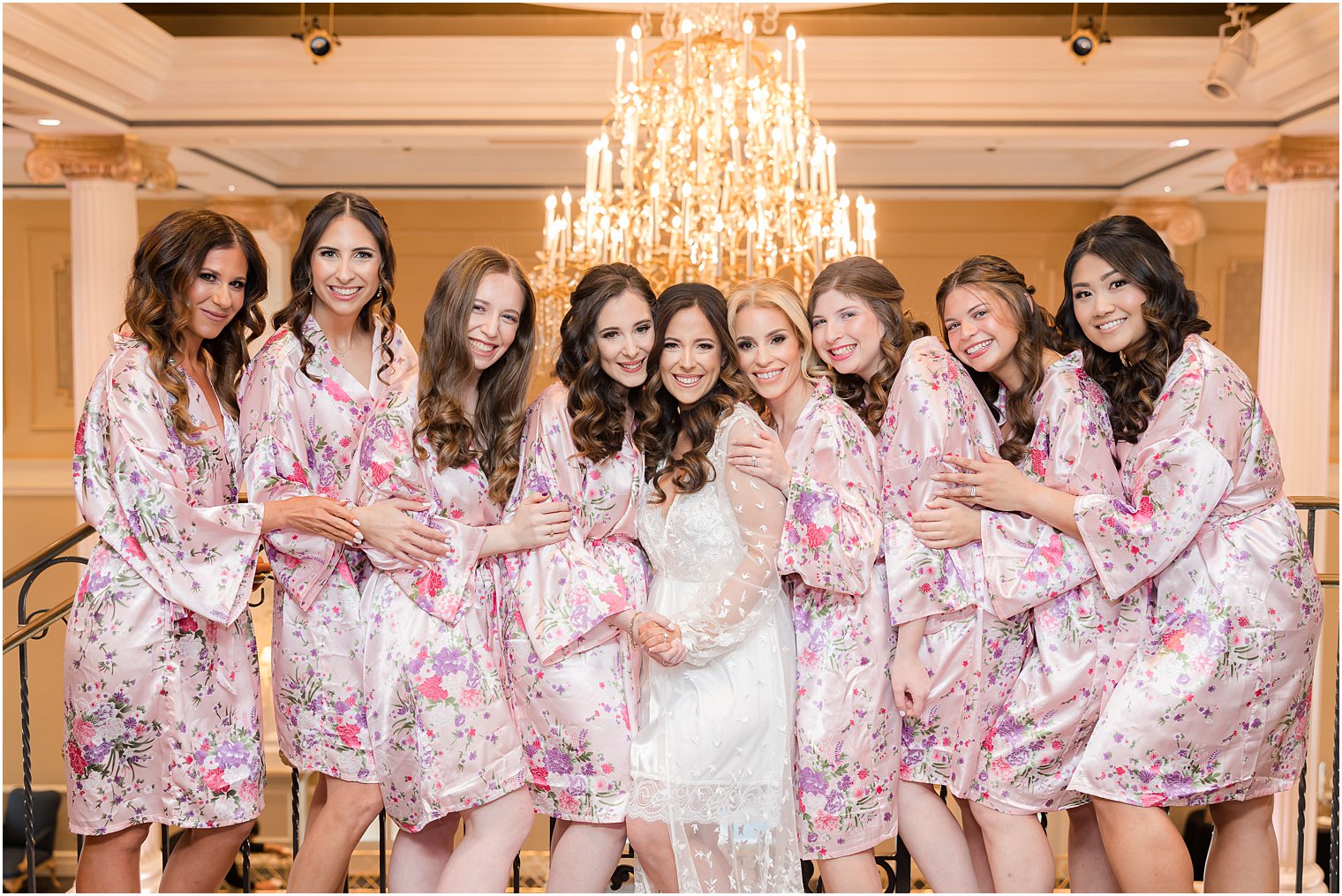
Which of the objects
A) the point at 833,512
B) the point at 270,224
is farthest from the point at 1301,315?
the point at 270,224

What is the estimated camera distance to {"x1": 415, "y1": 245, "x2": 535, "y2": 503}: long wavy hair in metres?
2.72

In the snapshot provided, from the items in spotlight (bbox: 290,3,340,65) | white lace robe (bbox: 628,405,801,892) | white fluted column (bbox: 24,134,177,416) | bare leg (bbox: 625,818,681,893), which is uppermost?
spotlight (bbox: 290,3,340,65)

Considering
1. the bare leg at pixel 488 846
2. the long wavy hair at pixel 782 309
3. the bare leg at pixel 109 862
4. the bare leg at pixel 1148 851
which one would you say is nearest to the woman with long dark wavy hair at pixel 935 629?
the long wavy hair at pixel 782 309

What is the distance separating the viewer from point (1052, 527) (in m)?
2.72

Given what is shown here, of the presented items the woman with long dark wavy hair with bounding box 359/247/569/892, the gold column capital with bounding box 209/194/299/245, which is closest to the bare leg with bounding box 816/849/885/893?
the woman with long dark wavy hair with bounding box 359/247/569/892

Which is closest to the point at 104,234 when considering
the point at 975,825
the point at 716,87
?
the point at 716,87

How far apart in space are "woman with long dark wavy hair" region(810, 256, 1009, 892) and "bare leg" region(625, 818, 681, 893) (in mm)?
598

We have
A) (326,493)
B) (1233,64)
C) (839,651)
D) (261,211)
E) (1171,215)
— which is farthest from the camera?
(261,211)

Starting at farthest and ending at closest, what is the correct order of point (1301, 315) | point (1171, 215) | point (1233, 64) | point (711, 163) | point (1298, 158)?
point (1171, 215) → point (1298, 158) → point (1301, 315) → point (1233, 64) → point (711, 163)

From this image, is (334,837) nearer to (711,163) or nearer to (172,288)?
(172,288)

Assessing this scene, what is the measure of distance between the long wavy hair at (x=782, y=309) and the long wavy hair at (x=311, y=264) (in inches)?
34.5

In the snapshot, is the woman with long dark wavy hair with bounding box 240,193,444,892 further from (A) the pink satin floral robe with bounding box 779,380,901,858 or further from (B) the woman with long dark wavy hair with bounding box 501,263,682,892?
(A) the pink satin floral robe with bounding box 779,380,901,858

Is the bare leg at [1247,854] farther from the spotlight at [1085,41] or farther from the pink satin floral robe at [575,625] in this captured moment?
the spotlight at [1085,41]

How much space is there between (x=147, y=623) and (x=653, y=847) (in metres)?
1.33
